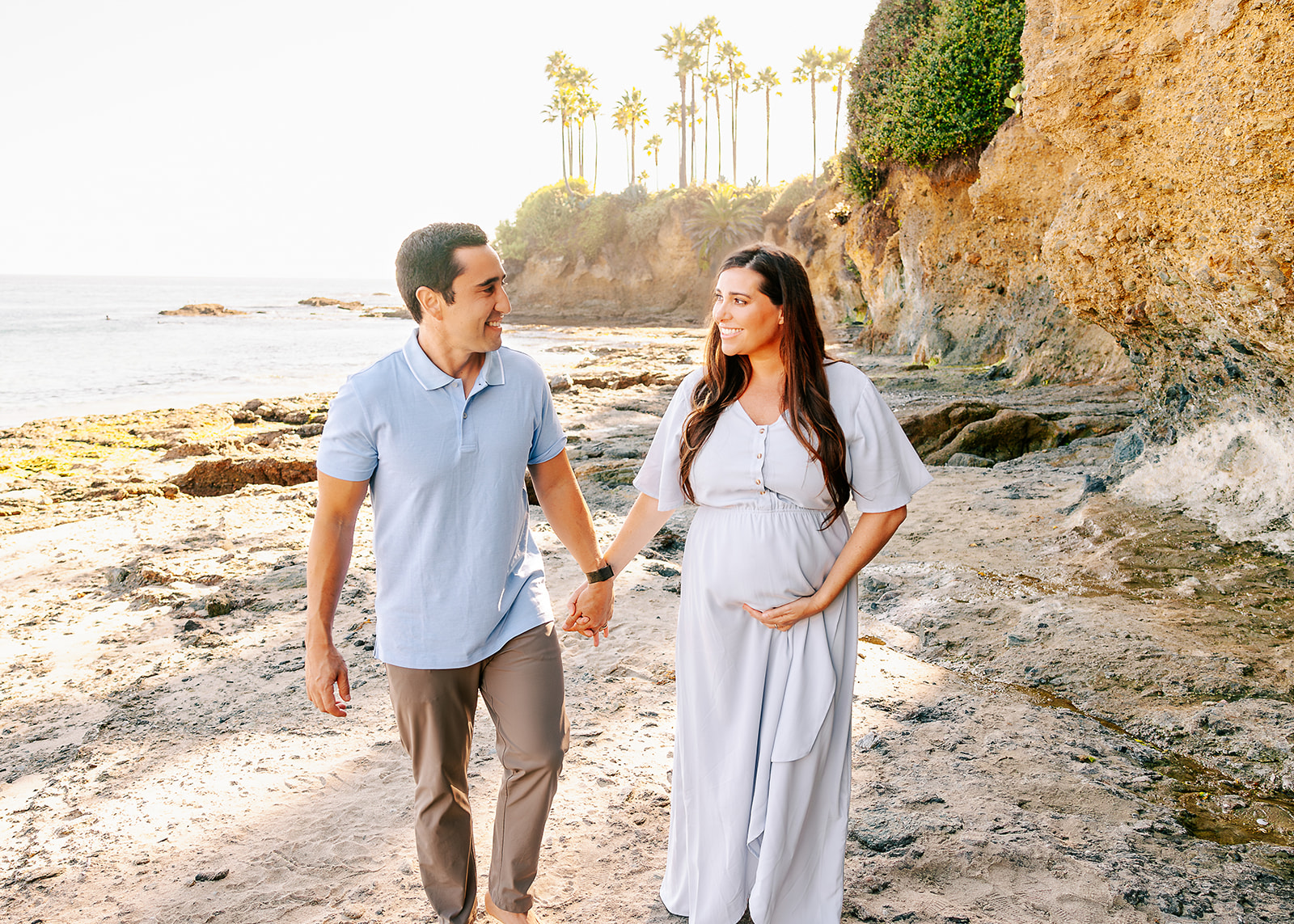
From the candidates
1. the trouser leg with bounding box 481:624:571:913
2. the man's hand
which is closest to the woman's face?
the man's hand

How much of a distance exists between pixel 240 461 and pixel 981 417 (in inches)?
345

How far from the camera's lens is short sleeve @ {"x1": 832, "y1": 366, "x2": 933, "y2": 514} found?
8.17 feet

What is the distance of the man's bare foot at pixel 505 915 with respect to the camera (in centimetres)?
267

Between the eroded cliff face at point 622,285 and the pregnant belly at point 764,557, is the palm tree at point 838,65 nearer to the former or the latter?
the eroded cliff face at point 622,285

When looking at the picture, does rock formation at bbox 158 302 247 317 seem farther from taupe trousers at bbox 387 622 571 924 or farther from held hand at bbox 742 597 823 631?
held hand at bbox 742 597 823 631

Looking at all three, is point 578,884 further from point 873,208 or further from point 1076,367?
point 873,208

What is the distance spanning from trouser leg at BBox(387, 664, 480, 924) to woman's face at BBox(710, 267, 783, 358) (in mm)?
1199

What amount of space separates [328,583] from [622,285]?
163 ft

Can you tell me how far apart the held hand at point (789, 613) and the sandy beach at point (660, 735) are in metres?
1.10

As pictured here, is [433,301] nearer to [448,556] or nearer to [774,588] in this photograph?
[448,556]

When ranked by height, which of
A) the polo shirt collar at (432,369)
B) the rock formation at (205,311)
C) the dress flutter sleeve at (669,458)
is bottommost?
the dress flutter sleeve at (669,458)

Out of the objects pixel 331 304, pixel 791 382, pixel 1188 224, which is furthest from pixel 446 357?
pixel 331 304

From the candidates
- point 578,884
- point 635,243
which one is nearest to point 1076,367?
point 578,884

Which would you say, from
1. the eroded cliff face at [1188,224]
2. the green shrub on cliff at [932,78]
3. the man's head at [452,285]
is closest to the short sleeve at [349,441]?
the man's head at [452,285]
